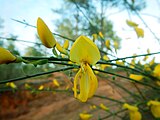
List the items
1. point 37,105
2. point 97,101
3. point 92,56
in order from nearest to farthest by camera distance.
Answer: point 92,56 → point 97,101 → point 37,105

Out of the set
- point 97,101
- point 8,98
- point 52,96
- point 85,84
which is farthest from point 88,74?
point 8,98

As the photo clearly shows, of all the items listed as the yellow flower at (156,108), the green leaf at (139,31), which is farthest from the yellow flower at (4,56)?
the green leaf at (139,31)

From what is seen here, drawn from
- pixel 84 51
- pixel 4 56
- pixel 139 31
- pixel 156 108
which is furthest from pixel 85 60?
pixel 139 31

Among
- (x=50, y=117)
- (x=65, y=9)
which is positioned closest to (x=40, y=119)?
(x=50, y=117)

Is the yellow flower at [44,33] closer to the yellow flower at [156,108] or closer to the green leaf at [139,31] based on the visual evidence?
the yellow flower at [156,108]

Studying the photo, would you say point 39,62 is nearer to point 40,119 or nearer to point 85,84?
point 85,84

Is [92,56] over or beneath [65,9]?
beneath

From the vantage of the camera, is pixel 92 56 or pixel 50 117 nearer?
pixel 92 56

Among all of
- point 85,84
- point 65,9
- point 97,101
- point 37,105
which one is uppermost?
point 65,9

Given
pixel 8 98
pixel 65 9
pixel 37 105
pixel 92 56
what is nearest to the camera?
pixel 92 56

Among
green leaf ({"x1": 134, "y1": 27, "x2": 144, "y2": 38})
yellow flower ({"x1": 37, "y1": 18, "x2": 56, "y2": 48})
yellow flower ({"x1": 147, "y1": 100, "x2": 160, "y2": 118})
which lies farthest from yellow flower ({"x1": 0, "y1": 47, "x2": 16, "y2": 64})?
green leaf ({"x1": 134, "y1": 27, "x2": 144, "y2": 38})
